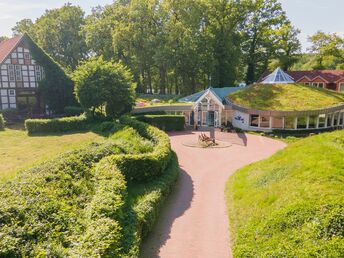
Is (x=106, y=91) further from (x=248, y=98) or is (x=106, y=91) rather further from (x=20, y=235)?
(x=20, y=235)

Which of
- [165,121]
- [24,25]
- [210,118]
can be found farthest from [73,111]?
[24,25]

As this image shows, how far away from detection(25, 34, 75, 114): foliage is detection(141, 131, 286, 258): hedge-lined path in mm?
24654

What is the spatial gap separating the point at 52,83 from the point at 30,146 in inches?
705

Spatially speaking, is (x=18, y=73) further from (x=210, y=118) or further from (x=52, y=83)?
(x=210, y=118)

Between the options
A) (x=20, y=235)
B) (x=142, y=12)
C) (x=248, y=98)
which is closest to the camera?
(x=20, y=235)

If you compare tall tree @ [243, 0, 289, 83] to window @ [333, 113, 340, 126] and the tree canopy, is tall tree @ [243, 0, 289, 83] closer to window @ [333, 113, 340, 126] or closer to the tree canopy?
the tree canopy

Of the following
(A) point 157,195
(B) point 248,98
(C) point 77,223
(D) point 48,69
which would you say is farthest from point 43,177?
(D) point 48,69

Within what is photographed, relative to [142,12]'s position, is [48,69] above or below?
below

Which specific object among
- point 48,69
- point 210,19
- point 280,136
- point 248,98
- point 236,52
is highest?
point 210,19

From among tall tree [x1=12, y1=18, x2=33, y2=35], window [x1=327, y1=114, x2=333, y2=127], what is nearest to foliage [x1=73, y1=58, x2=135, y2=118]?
window [x1=327, y1=114, x2=333, y2=127]

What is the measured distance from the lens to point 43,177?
12.5 meters

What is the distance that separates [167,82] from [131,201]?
5565 centimetres

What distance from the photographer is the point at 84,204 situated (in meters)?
11.9

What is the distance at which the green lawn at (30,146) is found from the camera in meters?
21.4
